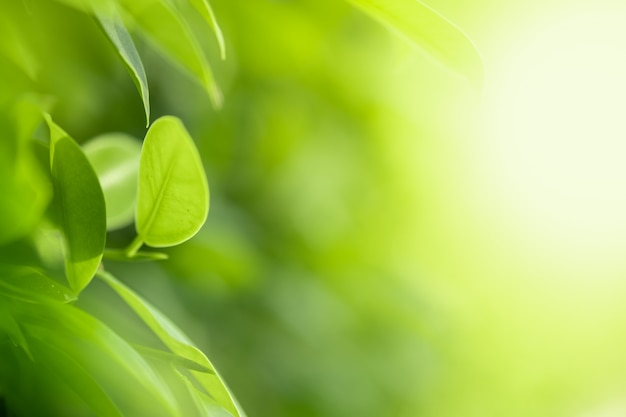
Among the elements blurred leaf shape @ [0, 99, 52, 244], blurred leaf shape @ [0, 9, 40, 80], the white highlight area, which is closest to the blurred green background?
the white highlight area

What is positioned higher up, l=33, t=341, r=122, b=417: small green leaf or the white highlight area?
the white highlight area

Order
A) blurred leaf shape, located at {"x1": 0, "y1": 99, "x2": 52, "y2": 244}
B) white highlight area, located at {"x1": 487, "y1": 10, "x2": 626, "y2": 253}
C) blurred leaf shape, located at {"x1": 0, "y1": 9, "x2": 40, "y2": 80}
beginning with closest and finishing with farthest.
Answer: blurred leaf shape, located at {"x1": 0, "y1": 99, "x2": 52, "y2": 244} < blurred leaf shape, located at {"x1": 0, "y1": 9, "x2": 40, "y2": 80} < white highlight area, located at {"x1": 487, "y1": 10, "x2": 626, "y2": 253}

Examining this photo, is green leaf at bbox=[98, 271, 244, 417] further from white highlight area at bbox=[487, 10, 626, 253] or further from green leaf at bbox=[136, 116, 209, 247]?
white highlight area at bbox=[487, 10, 626, 253]

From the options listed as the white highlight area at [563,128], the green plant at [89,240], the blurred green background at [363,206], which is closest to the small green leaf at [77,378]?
the green plant at [89,240]

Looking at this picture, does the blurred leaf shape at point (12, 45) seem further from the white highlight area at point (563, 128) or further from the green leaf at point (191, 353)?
the white highlight area at point (563, 128)

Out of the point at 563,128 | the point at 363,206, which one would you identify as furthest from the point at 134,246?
the point at 563,128

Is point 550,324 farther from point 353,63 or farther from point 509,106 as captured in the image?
point 353,63

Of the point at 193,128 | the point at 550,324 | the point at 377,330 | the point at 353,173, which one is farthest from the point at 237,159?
the point at 550,324
